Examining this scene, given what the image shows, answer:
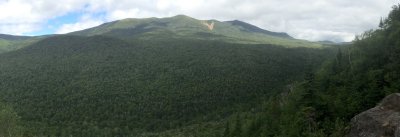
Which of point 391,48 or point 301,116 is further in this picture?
point 391,48

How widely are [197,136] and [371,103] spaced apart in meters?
131

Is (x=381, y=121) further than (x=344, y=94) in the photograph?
No

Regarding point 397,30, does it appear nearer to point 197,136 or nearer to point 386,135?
point 386,135

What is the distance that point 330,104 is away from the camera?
7850 centimetres

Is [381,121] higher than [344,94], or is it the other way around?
[381,121]

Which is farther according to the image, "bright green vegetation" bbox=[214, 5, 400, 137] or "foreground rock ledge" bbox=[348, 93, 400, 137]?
"bright green vegetation" bbox=[214, 5, 400, 137]

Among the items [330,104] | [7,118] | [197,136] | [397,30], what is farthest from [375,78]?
[197,136]

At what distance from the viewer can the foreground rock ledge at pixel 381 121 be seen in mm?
48750

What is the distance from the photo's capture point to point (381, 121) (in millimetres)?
51031

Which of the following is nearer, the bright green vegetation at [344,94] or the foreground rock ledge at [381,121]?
the foreground rock ledge at [381,121]

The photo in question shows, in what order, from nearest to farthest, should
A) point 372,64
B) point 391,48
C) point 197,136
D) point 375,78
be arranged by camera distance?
point 375,78 < point 391,48 < point 372,64 < point 197,136

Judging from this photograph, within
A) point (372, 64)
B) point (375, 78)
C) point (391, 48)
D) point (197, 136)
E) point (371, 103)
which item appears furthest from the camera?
point (197, 136)

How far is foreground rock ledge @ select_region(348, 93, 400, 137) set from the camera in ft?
160

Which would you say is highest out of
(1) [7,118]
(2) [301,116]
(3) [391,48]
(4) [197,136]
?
(3) [391,48]
